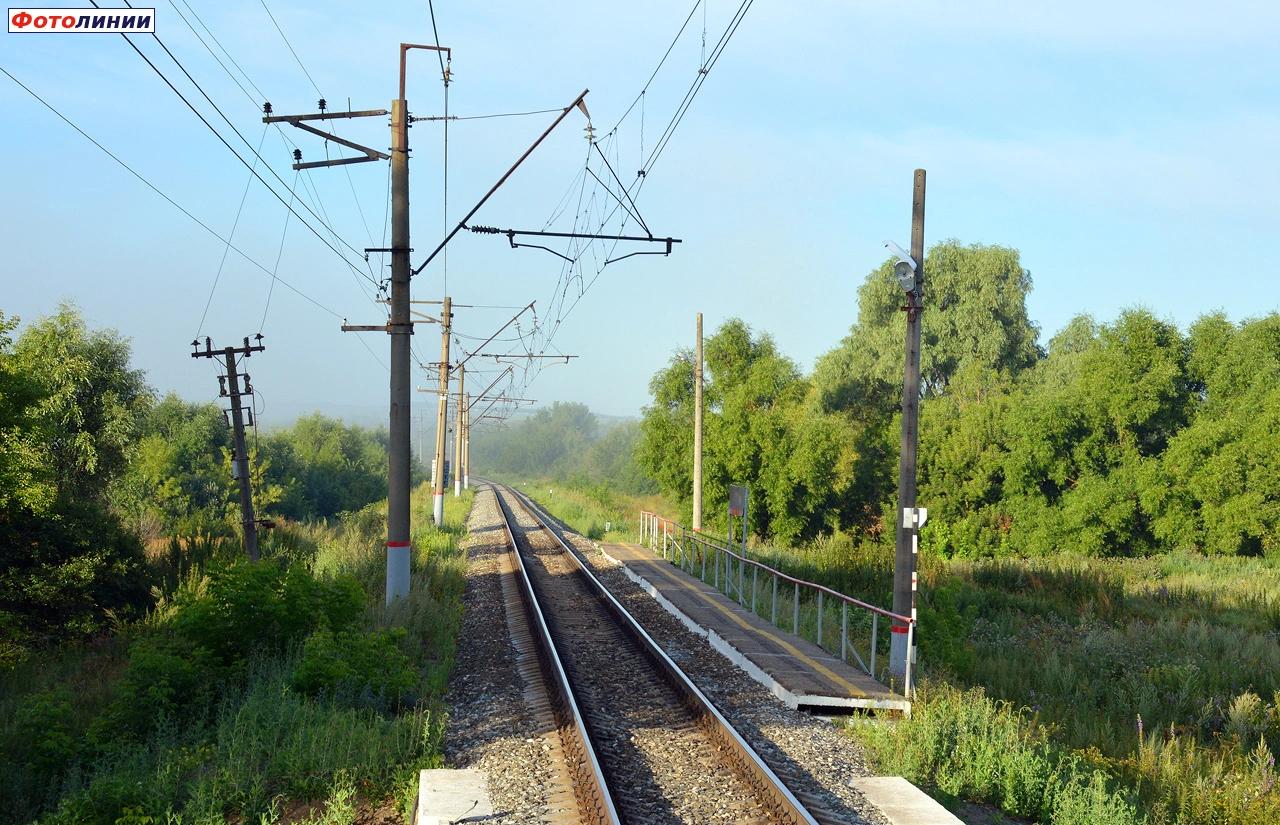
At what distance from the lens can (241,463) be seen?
2616 centimetres

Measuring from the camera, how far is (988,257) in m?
59.7

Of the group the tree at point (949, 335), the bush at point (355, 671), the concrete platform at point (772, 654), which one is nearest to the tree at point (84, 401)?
the concrete platform at point (772, 654)

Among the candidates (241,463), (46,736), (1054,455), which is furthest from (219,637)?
(1054,455)

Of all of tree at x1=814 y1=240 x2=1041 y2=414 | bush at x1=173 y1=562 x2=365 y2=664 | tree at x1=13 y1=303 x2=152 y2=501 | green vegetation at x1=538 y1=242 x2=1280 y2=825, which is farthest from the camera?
tree at x1=814 y1=240 x2=1041 y2=414

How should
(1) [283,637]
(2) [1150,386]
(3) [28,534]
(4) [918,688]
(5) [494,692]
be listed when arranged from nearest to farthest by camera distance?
(4) [918,688] < (5) [494,692] < (1) [283,637] < (3) [28,534] < (2) [1150,386]

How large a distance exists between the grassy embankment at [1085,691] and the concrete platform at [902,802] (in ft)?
1.18

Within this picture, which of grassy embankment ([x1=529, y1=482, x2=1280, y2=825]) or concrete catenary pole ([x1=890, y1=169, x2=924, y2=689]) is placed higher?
concrete catenary pole ([x1=890, y1=169, x2=924, y2=689])

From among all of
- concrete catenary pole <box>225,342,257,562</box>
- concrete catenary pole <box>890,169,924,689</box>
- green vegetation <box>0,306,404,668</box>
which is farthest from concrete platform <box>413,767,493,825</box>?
concrete catenary pole <box>225,342,257,562</box>

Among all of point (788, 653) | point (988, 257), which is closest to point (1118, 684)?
point (788, 653)

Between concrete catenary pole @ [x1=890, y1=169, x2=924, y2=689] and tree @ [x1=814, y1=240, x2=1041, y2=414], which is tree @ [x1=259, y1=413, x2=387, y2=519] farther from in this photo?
concrete catenary pole @ [x1=890, y1=169, x2=924, y2=689]

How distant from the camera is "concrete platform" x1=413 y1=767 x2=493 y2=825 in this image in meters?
7.71

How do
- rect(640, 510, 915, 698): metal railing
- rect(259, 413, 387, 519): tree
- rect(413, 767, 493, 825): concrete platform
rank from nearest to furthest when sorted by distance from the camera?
rect(413, 767, 493, 825): concrete platform → rect(640, 510, 915, 698): metal railing → rect(259, 413, 387, 519): tree

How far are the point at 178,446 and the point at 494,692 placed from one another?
5174 cm

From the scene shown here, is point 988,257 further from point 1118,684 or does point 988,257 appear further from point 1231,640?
point 1118,684
